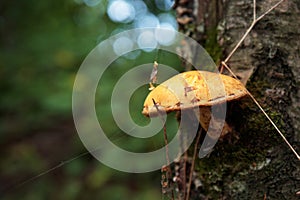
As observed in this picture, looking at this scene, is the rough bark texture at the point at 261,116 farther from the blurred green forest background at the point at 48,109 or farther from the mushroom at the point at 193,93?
the blurred green forest background at the point at 48,109

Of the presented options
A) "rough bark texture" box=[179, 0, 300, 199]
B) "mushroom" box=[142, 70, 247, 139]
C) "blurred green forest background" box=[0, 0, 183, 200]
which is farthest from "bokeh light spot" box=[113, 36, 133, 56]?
"mushroom" box=[142, 70, 247, 139]

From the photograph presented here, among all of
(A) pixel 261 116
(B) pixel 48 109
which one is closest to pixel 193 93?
(A) pixel 261 116

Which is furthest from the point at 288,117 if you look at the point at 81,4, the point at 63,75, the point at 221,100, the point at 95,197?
the point at 81,4

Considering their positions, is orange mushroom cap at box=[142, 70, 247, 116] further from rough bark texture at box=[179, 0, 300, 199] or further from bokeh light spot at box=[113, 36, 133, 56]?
bokeh light spot at box=[113, 36, 133, 56]

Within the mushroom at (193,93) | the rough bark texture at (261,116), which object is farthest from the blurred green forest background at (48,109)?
the mushroom at (193,93)

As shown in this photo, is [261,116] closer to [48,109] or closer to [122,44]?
[48,109]

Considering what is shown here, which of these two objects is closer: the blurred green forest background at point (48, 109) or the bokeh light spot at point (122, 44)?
the blurred green forest background at point (48, 109)

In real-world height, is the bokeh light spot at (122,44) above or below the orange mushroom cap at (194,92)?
below
